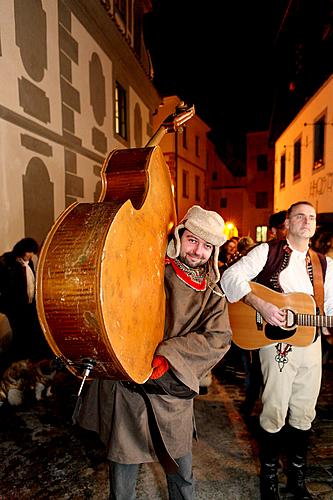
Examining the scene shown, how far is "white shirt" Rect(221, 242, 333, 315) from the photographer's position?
2709 mm

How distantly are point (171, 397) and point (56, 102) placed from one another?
6.51 meters

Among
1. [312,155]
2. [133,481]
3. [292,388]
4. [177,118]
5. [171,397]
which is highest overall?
[312,155]

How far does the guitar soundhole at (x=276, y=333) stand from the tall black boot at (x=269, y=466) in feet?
2.31

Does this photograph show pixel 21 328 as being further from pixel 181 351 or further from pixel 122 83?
pixel 122 83

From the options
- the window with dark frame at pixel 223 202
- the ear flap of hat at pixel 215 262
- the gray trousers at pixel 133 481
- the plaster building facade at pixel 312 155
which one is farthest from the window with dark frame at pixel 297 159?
the window with dark frame at pixel 223 202

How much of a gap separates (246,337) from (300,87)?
1268 centimetres

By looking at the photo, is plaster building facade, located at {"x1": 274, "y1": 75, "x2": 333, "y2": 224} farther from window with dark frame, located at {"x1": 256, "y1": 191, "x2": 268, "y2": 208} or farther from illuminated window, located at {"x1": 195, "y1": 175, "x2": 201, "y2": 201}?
window with dark frame, located at {"x1": 256, "y1": 191, "x2": 268, "y2": 208}

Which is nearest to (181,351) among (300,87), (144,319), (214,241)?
(144,319)

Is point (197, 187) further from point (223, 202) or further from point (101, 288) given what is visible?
point (101, 288)

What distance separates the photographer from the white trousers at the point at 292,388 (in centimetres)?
254

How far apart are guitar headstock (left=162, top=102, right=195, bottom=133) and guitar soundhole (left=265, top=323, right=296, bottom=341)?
5.73 ft

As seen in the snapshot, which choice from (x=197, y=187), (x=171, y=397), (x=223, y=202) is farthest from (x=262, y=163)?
(x=171, y=397)

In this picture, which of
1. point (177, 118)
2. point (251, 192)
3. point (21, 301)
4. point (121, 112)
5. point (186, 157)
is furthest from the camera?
point (251, 192)

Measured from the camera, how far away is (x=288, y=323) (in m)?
2.72
